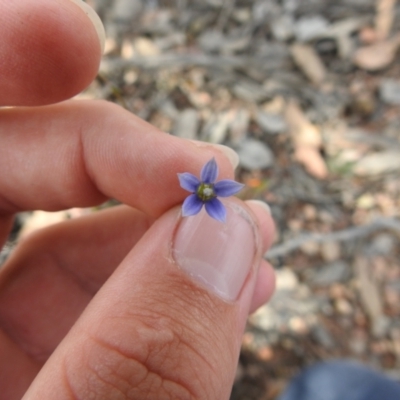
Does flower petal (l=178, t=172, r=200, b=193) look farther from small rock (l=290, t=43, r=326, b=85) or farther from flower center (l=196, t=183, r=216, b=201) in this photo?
small rock (l=290, t=43, r=326, b=85)

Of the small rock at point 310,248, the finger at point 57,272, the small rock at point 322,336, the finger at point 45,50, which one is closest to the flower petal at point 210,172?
the finger at point 45,50

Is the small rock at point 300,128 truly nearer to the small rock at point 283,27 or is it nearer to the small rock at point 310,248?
the small rock at point 283,27

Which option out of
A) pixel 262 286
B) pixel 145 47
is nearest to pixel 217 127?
pixel 145 47

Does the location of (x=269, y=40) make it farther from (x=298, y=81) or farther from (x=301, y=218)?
(x=301, y=218)

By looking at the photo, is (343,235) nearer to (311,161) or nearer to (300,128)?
(311,161)

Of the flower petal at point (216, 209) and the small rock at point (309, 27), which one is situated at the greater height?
the small rock at point (309, 27)
